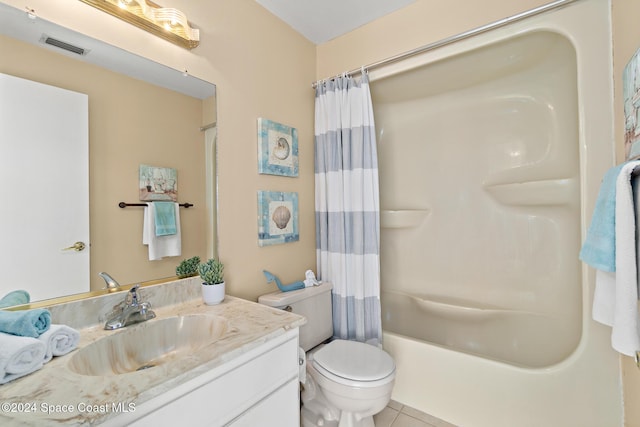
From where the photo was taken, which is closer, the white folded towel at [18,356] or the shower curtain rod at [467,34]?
the white folded towel at [18,356]

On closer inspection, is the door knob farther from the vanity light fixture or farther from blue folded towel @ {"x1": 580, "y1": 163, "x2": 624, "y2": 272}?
blue folded towel @ {"x1": 580, "y1": 163, "x2": 624, "y2": 272}

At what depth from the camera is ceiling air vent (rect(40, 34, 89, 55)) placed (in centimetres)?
96

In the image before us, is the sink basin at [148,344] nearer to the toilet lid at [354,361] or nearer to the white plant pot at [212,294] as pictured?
the white plant pot at [212,294]

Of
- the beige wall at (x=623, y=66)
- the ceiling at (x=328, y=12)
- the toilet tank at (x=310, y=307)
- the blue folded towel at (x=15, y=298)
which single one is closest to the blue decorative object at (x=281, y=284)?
the toilet tank at (x=310, y=307)

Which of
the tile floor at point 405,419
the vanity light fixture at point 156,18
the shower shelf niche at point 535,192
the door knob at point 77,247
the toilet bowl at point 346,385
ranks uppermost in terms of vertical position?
the vanity light fixture at point 156,18

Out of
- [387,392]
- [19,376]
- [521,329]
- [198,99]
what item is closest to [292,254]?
[387,392]

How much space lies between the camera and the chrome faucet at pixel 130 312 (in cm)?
104

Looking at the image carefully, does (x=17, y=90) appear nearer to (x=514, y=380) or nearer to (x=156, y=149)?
(x=156, y=149)

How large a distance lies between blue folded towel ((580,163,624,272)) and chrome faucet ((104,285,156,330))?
1.62 meters

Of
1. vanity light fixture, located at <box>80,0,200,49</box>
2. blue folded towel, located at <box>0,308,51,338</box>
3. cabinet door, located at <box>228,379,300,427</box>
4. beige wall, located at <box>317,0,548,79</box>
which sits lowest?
cabinet door, located at <box>228,379,300,427</box>

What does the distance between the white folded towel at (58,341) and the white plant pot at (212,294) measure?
0.47m

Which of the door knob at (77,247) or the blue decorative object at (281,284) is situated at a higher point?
the door knob at (77,247)

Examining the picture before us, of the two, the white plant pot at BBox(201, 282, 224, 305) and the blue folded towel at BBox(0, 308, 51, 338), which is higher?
the blue folded towel at BBox(0, 308, 51, 338)

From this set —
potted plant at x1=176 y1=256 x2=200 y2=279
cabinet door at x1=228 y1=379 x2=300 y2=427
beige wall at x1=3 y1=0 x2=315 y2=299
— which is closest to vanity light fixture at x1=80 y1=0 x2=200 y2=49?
beige wall at x1=3 y1=0 x2=315 y2=299
